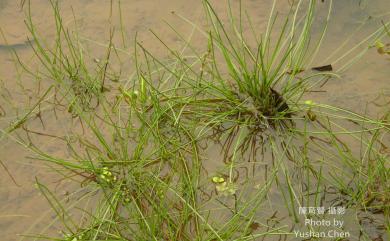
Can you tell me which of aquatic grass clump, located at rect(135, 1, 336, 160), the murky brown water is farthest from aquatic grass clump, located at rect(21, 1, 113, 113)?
aquatic grass clump, located at rect(135, 1, 336, 160)

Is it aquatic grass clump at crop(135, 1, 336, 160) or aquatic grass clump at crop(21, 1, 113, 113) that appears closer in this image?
aquatic grass clump at crop(135, 1, 336, 160)

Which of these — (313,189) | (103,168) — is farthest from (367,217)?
(103,168)

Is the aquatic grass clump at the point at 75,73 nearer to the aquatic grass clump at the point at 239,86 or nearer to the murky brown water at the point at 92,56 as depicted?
the murky brown water at the point at 92,56

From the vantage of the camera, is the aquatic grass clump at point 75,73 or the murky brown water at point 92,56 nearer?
the murky brown water at point 92,56

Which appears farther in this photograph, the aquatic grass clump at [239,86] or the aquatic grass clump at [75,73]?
the aquatic grass clump at [75,73]

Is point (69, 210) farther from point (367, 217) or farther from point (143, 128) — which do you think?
point (367, 217)

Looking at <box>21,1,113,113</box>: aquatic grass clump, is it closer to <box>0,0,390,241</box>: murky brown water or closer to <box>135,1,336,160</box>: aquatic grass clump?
<box>0,0,390,241</box>: murky brown water

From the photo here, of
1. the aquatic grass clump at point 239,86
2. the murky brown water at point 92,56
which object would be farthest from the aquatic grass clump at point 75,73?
the aquatic grass clump at point 239,86

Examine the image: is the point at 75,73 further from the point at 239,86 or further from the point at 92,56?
the point at 239,86

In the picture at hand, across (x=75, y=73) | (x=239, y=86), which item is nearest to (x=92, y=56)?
(x=75, y=73)
